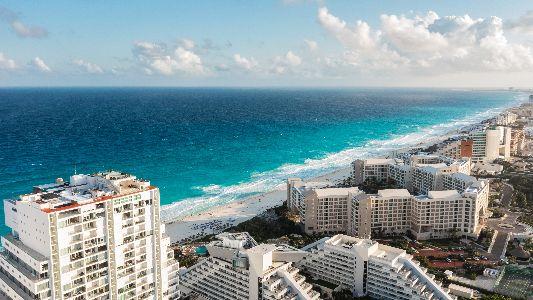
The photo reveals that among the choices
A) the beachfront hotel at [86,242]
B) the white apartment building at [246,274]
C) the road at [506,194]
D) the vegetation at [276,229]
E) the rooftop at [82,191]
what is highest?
the rooftop at [82,191]

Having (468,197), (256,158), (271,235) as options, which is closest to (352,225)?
(271,235)

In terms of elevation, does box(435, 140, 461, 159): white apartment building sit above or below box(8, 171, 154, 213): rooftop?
below

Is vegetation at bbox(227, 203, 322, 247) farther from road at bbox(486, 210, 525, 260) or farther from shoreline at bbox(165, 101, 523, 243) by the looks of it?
road at bbox(486, 210, 525, 260)

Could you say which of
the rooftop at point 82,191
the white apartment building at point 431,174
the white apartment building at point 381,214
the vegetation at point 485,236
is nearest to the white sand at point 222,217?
the white apartment building at point 381,214

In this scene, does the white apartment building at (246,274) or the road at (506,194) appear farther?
the road at (506,194)

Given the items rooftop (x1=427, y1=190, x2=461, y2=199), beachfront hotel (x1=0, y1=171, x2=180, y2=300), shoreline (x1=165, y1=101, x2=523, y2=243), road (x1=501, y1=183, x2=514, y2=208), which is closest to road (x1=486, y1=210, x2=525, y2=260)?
road (x1=501, y1=183, x2=514, y2=208)

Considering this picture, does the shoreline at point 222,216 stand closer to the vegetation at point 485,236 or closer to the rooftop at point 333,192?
the rooftop at point 333,192

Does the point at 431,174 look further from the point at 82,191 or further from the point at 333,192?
the point at 82,191
